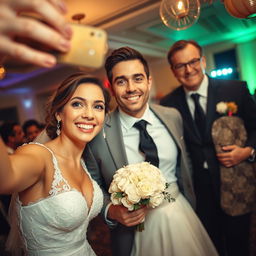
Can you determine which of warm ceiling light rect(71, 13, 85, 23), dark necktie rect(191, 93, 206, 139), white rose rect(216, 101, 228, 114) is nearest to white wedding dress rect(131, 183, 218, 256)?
dark necktie rect(191, 93, 206, 139)

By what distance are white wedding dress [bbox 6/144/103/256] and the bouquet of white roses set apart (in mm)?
256

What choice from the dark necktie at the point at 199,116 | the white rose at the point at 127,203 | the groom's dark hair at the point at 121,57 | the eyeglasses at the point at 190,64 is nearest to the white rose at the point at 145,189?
the white rose at the point at 127,203

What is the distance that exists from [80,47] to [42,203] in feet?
3.85

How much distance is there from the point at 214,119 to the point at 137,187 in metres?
1.36

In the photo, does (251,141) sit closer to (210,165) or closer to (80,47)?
(210,165)

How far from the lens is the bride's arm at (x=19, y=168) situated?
3.11 ft

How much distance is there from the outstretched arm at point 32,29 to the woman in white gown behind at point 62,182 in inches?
28.4

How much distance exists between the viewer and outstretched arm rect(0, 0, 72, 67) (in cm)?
63

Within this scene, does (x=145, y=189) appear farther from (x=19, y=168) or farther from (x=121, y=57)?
(x=121, y=57)

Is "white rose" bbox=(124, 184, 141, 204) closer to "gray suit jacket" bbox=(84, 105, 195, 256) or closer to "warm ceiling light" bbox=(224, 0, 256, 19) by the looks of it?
"gray suit jacket" bbox=(84, 105, 195, 256)

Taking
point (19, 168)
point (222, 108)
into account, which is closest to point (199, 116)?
point (222, 108)

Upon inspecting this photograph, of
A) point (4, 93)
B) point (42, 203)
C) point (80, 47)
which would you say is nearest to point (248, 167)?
point (42, 203)

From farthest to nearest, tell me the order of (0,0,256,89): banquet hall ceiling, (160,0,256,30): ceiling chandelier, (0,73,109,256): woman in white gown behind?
(0,0,256,89): banquet hall ceiling
(160,0,256,30): ceiling chandelier
(0,73,109,256): woman in white gown behind

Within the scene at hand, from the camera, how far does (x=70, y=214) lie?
1.55 metres
